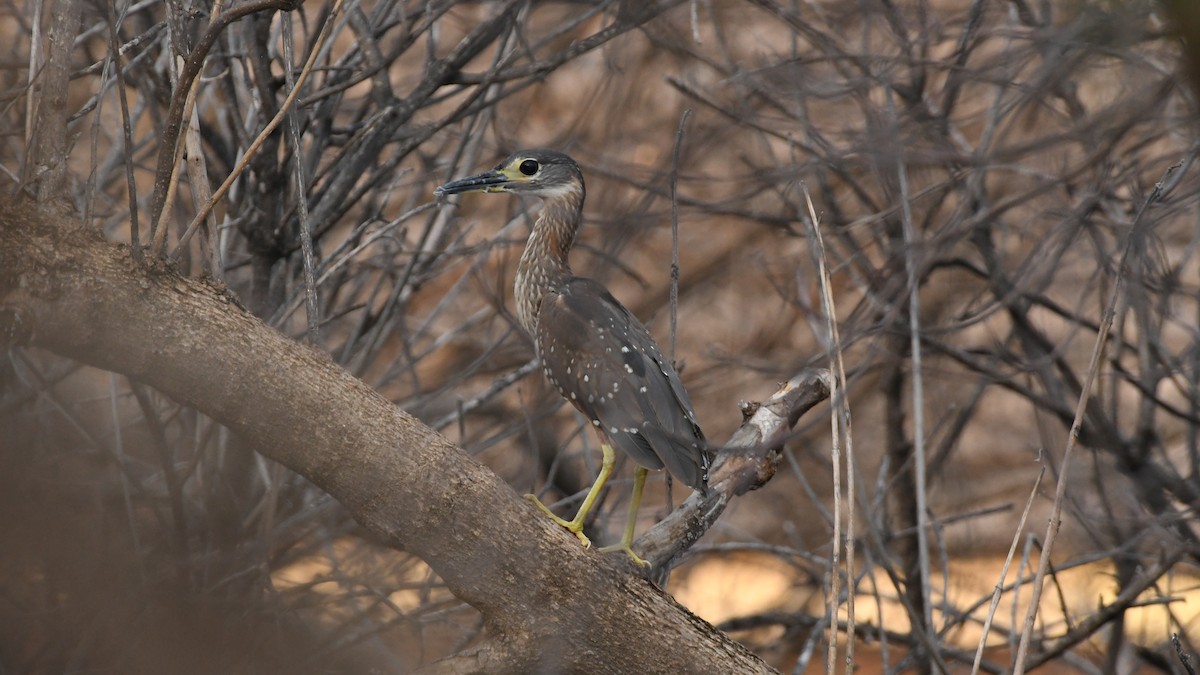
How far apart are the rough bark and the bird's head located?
1.53 metres

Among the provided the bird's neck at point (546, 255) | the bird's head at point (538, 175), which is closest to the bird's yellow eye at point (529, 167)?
the bird's head at point (538, 175)

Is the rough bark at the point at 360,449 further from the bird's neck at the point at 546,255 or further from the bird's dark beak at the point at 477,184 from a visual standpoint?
the bird's neck at the point at 546,255

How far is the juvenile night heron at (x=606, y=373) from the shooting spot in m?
2.93

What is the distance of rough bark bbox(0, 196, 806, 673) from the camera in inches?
81.0

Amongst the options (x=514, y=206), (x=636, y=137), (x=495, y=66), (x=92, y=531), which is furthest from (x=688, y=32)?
(x=92, y=531)

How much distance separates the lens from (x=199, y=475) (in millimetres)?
3326

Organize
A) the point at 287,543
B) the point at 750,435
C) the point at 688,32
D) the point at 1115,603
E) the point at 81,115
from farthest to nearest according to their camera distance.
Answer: the point at 688,32 < the point at 1115,603 < the point at 287,543 < the point at 750,435 < the point at 81,115

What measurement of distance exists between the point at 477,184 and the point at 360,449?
148 cm

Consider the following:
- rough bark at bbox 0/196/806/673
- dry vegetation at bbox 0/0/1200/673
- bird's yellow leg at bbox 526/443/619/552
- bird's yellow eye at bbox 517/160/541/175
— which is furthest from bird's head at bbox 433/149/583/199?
rough bark at bbox 0/196/806/673

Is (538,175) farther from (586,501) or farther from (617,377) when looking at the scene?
(586,501)

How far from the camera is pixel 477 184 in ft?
11.6

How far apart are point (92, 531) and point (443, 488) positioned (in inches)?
25.1

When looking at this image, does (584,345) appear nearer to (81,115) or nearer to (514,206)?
(81,115)

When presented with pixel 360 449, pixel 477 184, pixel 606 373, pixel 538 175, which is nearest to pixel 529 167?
pixel 538 175
